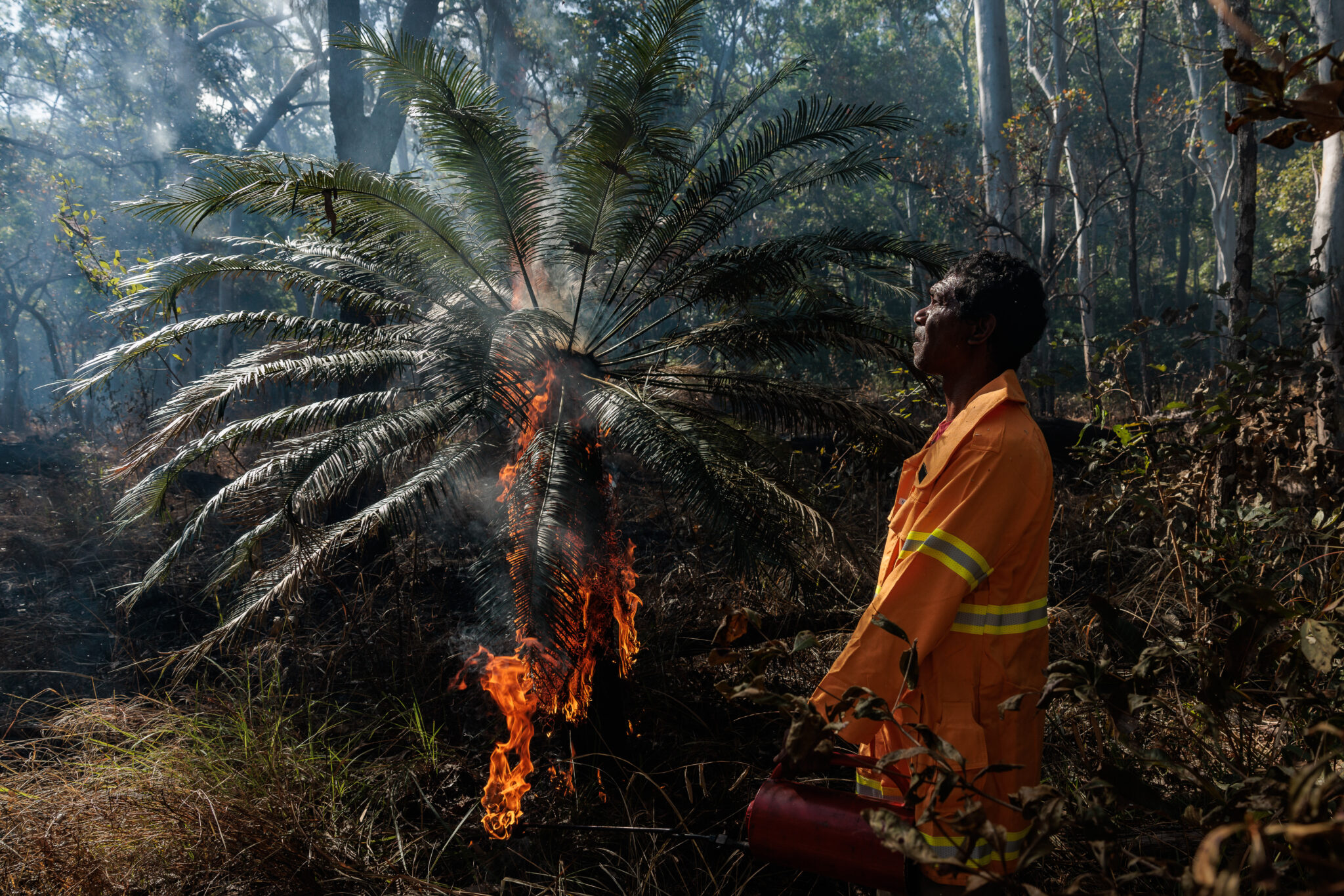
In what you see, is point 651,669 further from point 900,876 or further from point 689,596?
point 900,876

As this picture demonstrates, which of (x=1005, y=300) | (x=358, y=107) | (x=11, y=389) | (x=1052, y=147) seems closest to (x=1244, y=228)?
(x=1005, y=300)

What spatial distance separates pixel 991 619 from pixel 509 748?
8.94ft

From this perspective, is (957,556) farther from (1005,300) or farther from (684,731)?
(684,731)

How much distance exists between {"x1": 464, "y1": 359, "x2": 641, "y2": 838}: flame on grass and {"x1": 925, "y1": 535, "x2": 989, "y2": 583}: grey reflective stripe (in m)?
1.74

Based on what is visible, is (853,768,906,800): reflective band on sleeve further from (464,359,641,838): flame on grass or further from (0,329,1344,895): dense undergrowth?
(464,359,641,838): flame on grass

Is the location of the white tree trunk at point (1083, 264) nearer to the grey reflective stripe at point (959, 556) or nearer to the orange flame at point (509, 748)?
the orange flame at point (509, 748)

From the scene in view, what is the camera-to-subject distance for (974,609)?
192 cm

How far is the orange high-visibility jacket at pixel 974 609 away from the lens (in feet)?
6.01

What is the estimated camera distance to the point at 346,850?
341 cm

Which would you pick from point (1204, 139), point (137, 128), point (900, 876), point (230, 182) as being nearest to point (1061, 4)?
point (1204, 139)

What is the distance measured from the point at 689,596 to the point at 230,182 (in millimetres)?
4040

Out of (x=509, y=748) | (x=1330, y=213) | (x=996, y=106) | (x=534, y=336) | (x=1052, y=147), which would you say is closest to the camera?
(x=534, y=336)

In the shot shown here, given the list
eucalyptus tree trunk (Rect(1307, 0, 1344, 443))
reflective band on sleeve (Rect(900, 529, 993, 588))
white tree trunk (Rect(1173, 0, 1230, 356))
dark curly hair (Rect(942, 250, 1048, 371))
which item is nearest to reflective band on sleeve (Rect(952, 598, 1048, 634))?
reflective band on sleeve (Rect(900, 529, 993, 588))

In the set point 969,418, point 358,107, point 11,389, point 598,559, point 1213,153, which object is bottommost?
point 598,559
